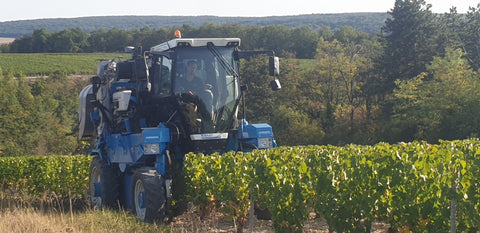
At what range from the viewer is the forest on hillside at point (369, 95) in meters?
43.8

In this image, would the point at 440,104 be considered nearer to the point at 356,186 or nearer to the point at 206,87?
the point at 206,87

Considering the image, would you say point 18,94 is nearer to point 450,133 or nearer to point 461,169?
point 450,133

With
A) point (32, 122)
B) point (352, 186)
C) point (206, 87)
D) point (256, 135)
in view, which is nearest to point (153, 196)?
point (206, 87)

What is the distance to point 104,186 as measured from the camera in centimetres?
1213

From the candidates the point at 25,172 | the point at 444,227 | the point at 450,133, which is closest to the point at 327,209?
the point at 444,227

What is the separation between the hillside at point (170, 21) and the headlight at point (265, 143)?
165 metres

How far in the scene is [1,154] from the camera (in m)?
57.8

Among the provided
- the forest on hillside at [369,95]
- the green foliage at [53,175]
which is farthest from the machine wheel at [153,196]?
the forest on hillside at [369,95]

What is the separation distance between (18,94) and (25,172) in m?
47.6

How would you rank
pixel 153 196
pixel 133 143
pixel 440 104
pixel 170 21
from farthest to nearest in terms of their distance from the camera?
pixel 170 21 < pixel 440 104 < pixel 133 143 < pixel 153 196

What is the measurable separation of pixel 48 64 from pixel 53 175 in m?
75.5

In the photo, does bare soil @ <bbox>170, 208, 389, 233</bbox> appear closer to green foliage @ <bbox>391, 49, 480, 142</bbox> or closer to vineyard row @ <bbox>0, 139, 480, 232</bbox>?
vineyard row @ <bbox>0, 139, 480, 232</bbox>

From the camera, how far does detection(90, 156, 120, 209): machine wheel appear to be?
12109 millimetres

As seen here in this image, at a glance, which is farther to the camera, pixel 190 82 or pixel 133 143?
pixel 133 143
